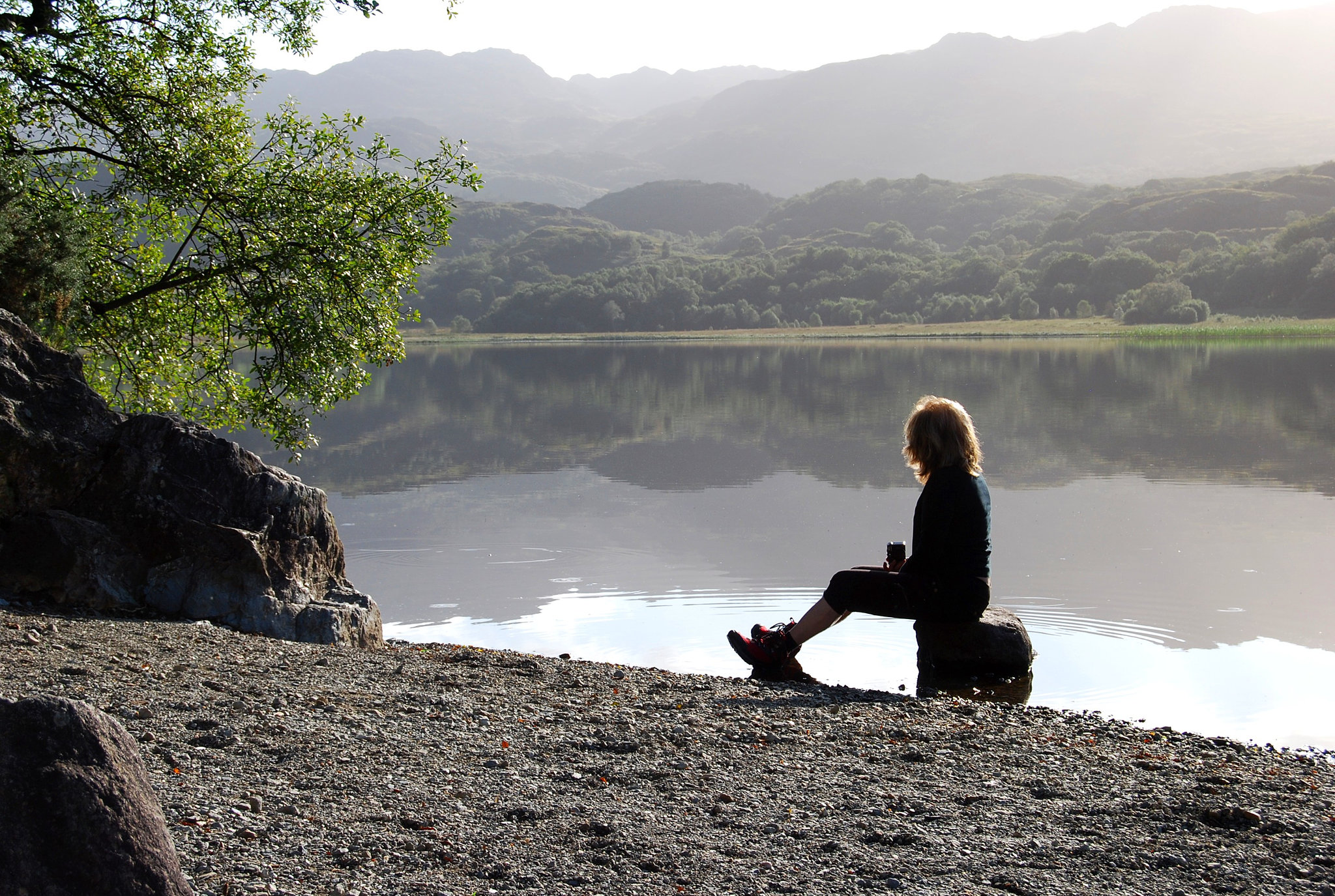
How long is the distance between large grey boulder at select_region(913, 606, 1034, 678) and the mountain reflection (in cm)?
1318

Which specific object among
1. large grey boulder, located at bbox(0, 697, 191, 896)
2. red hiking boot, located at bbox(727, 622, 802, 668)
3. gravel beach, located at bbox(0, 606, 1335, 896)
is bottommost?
red hiking boot, located at bbox(727, 622, 802, 668)

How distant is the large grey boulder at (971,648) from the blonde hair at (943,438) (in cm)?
140

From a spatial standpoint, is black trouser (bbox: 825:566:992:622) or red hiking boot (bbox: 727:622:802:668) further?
red hiking boot (bbox: 727:622:802:668)

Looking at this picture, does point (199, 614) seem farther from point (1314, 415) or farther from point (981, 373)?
point (981, 373)

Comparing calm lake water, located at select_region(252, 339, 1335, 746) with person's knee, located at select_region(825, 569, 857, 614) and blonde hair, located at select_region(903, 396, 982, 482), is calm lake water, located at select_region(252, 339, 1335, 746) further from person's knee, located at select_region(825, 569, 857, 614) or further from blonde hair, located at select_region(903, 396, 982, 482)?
blonde hair, located at select_region(903, 396, 982, 482)

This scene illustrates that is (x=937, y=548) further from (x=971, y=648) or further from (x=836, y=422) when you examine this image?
(x=836, y=422)

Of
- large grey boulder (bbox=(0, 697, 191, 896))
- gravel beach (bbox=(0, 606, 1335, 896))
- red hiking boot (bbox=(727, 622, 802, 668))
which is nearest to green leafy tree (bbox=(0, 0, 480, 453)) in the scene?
gravel beach (bbox=(0, 606, 1335, 896))

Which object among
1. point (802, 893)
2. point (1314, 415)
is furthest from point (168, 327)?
point (1314, 415)

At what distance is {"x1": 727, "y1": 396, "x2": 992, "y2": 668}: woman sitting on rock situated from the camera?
7.88 m

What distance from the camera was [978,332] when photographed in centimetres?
12781

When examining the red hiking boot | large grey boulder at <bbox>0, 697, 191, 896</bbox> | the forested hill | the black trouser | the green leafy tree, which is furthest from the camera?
the forested hill

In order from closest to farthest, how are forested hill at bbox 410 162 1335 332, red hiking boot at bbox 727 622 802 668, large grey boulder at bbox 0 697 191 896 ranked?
1. large grey boulder at bbox 0 697 191 896
2. red hiking boot at bbox 727 622 802 668
3. forested hill at bbox 410 162 1335 332

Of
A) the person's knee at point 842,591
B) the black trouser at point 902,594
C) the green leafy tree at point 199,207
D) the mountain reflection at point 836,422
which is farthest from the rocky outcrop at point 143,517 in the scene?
the mountain reflection at point 836,422

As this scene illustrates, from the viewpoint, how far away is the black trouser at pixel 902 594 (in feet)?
26.5
